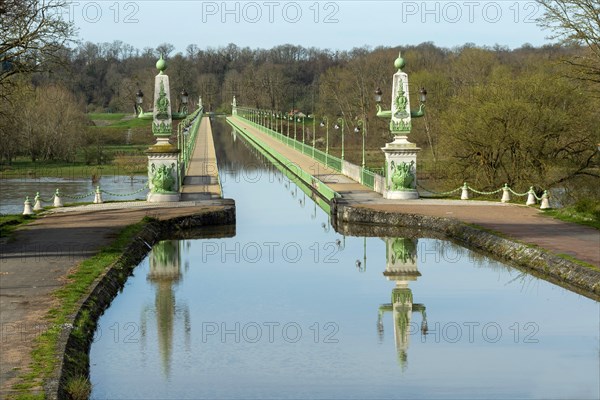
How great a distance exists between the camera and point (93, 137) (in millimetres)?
91438

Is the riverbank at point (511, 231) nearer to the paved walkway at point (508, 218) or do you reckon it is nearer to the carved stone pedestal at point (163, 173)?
the paved walkway at point (508, 218)

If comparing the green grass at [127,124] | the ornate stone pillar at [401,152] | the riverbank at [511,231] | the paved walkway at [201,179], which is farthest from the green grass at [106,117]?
the riverbank at [511,231]

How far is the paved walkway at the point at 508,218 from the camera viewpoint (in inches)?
956

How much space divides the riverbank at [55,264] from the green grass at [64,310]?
14 mm

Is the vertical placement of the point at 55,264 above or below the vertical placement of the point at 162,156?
below

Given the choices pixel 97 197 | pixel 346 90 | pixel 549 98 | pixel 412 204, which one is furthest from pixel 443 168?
pixel 346 90

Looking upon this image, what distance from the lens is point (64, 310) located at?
16.5 m

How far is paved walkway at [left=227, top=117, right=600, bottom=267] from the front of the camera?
24281mm

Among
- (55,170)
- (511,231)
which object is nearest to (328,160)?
(55,170)

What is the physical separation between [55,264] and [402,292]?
8.03 m

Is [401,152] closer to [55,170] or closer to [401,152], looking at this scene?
[401,152]

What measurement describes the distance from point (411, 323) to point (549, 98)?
1054 inches

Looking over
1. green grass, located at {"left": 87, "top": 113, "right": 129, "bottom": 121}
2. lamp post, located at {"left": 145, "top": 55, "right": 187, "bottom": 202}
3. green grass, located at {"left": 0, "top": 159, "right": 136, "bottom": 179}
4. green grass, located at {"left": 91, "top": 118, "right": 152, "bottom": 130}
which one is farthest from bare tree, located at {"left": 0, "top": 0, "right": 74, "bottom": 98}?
green grass, located at {"left": 87, "top": 113, "right": 129, "bottom": 121}

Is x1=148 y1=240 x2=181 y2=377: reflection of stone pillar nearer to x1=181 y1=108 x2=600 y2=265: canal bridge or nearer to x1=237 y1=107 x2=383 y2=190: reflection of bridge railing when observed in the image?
x1=181 y1=108 x2=600 y2=265: canal bridge
